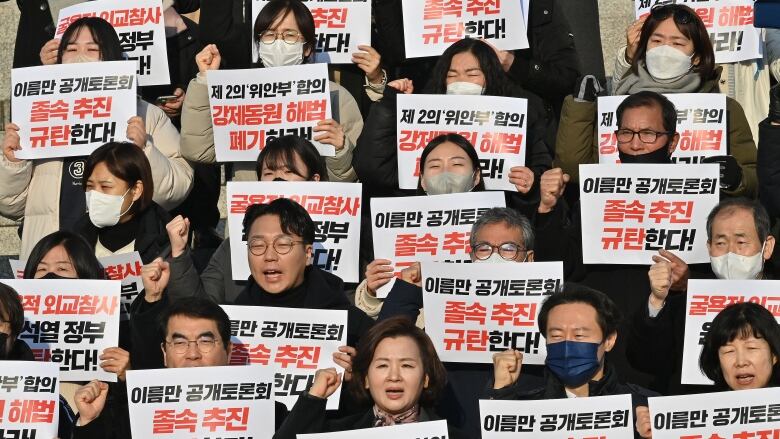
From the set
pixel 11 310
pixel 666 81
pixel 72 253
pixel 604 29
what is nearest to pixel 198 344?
pixel 11 310

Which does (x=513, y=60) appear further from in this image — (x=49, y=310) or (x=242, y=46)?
(x=49, y=310)

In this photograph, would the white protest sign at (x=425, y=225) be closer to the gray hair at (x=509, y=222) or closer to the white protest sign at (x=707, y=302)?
the gray hair at (x=509, y=222)

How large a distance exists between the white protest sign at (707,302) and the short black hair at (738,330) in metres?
0.54

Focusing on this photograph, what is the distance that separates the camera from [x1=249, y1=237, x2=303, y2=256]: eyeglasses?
950cm

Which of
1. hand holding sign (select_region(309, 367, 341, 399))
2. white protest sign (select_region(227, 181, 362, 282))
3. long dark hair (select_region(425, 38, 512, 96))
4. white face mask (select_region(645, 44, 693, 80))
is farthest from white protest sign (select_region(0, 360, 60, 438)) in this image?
white face mask (select_region(645, 44, 693, 80))

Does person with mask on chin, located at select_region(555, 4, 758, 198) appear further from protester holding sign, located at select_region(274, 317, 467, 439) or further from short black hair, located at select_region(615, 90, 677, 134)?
protester holding sign, located at select_region(274, 317, 467, 439)

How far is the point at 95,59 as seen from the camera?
450 inches

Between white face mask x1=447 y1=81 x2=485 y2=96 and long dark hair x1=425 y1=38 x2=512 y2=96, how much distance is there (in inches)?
1.7

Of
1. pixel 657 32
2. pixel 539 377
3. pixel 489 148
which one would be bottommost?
pixel 539 377

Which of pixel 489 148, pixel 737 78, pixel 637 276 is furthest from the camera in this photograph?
pixel 737 78

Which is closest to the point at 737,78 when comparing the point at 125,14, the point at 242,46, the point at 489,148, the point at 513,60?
the point at 513,60

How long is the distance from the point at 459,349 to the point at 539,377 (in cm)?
51

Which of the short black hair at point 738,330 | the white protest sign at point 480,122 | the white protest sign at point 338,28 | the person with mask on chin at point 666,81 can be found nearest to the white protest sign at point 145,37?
the white protest sign at point 338,28

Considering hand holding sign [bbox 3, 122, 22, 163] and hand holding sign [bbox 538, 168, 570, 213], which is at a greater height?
hand holding sign [bbox 3, 122, 22, 163]
